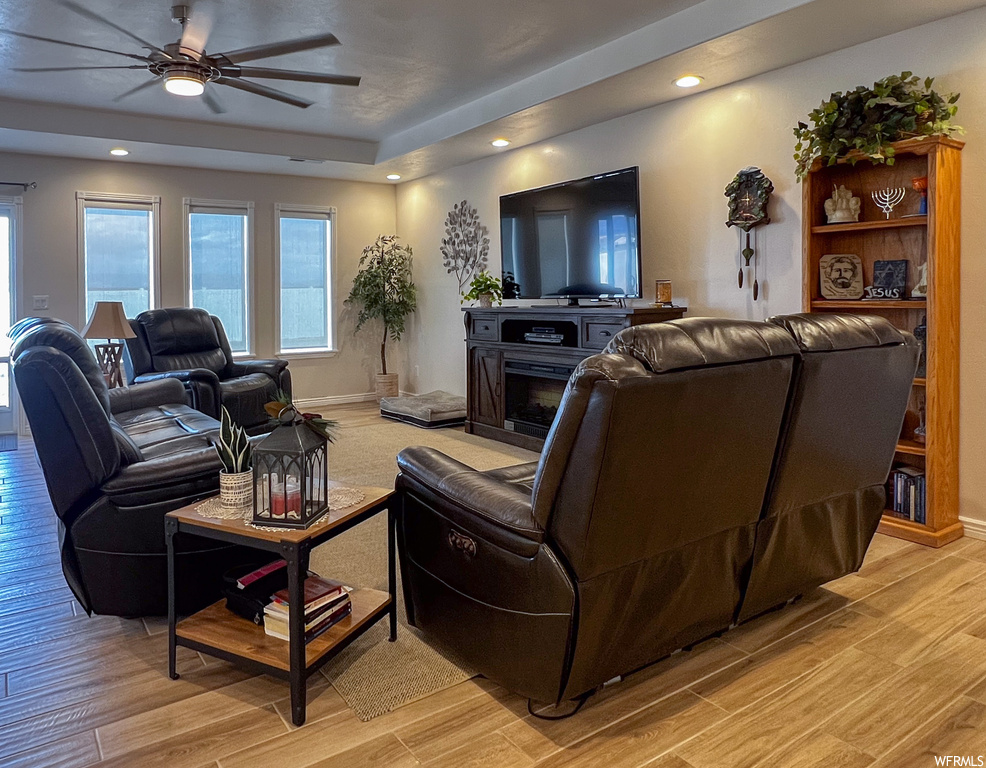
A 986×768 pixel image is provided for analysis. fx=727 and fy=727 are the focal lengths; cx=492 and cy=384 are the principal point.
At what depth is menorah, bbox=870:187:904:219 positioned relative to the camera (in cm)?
358

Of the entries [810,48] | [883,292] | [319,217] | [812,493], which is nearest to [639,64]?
[810,48]

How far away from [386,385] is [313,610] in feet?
19.8

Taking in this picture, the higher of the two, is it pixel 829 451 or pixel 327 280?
pixel 327 280

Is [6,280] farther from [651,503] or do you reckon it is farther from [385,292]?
[651,503]

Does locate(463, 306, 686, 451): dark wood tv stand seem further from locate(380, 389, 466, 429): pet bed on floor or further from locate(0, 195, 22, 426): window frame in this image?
locate(0, 195, 22, 426): window frame

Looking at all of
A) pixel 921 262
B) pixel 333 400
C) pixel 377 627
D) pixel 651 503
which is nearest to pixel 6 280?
pixel 333 400

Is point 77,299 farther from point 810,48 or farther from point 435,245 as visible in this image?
point 810,48

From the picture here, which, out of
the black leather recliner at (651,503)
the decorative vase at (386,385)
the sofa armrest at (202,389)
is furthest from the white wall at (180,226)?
the black leather recliner at (651,503)

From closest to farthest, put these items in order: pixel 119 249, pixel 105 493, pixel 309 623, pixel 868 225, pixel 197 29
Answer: pixel 309 623, pixel 105 493, pixel 868 225, pixel 197 29, pixel 119 249

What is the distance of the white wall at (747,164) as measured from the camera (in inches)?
134

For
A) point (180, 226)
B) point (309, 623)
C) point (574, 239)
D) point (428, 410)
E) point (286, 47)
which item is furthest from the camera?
point (180, 226)

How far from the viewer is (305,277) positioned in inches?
305

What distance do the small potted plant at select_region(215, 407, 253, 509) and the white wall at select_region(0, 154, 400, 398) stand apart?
5290 millimetres

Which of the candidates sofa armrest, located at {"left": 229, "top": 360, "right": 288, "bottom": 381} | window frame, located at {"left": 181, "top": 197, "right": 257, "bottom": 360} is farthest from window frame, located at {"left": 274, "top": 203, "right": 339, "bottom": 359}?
sofa armrest, located at {"left": 229, "top": 360, "right": 288, "bottom": 381}
